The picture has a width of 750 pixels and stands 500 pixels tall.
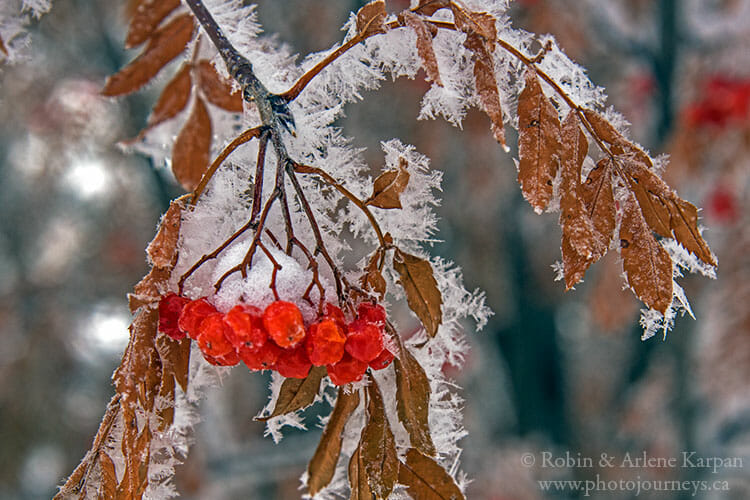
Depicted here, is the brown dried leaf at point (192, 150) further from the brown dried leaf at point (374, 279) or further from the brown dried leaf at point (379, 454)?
the brown dried leaf at point (379, 454)

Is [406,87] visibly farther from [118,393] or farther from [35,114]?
[118,393]

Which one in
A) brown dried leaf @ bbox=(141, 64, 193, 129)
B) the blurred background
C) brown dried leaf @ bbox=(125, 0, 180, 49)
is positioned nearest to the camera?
brown dried leaf @ bbox=(125, 0, 180, 49)

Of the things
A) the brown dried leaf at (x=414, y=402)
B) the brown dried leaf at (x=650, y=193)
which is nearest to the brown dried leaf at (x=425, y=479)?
the brown dried leaf at (x=414, y=402)

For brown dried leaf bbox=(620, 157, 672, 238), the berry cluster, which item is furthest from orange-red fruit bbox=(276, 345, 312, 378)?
brown dried leaf bbox=(620, 157, 672, 238)

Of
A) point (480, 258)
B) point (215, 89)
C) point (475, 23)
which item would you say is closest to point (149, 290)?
point (475, 23)

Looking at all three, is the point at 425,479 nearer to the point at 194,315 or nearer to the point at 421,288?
the point at 421,288

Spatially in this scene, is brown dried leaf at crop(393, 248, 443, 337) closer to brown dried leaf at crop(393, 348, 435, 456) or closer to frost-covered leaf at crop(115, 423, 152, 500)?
brown dried leaf at crop(393, 348, 435, 456)

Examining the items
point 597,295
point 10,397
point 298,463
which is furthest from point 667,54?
point 10,397

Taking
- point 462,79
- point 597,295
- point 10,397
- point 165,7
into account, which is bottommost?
point 462,79
